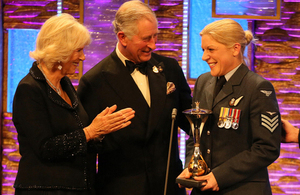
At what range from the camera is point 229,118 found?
2086 mm

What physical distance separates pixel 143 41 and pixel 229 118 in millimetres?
883

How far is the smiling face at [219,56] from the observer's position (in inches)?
86.0

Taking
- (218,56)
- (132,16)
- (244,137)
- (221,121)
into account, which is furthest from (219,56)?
(132,16)

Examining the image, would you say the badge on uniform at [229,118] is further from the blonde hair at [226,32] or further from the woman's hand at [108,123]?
the woman's hand at [108,123]

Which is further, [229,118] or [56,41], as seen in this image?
[56,41]

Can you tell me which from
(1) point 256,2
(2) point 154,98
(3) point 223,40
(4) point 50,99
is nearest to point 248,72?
(3) point 223,40

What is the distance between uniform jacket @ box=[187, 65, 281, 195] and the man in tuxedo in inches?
15.5

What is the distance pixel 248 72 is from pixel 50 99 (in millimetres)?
1238

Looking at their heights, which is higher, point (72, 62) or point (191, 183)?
point (72, 62)

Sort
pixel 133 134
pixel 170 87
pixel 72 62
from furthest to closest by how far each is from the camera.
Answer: pixel 170 87 < pixel 133 134 < pixel 72 62

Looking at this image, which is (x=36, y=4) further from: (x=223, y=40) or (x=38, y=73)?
(x=223, y=40)

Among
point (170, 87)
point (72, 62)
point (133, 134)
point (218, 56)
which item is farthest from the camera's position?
point (170, 87)

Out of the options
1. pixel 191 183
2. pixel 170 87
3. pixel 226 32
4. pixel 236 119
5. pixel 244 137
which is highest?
pixel 226 32

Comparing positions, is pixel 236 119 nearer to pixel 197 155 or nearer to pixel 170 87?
pixel 197 155
